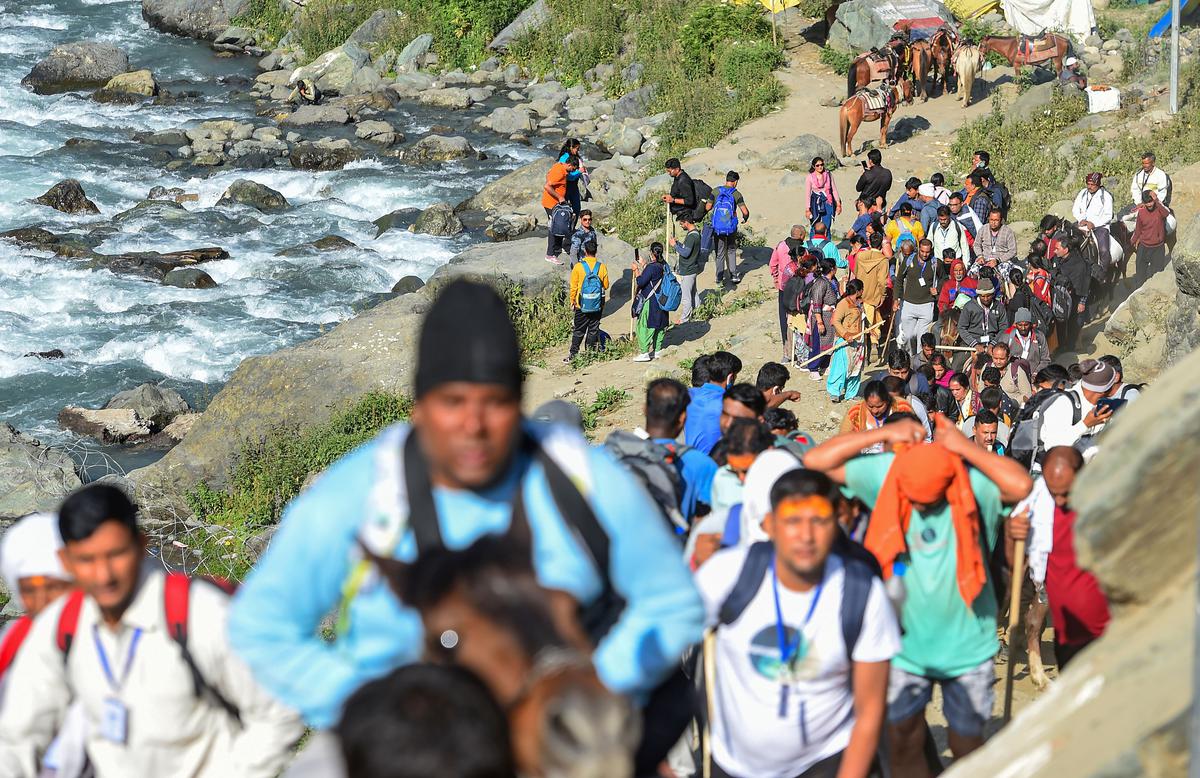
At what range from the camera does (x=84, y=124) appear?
28172 millimetres

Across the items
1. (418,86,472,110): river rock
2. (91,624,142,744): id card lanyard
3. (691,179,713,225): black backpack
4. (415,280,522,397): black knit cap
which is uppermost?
(415,280,522,397): black knit cap

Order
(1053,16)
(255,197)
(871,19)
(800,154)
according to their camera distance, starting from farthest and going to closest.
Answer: (871,19) < (1053,16) < (255,197) < (800,154)

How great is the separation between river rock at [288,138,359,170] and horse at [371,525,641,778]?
79.7ft

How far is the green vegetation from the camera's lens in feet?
41.4

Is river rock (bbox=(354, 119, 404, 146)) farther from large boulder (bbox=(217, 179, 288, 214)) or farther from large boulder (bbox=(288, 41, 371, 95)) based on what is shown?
large boulder (bbox=(217, 179, 288, 214))

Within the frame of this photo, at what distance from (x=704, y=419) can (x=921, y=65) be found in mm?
17902

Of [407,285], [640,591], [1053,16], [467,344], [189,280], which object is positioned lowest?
[407,285]

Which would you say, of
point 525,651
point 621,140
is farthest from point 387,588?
point 621,140

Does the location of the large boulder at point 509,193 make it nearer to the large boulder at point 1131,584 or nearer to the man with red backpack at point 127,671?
the man with red backpack at point 127,671

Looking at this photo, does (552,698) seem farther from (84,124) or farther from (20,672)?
(84,124)

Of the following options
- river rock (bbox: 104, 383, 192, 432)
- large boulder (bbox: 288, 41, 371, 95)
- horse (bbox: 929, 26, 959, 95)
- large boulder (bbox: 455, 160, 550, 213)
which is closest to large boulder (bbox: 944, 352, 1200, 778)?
river rock (bbox: 104, 383, 192, 432)

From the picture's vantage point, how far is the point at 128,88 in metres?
30.2

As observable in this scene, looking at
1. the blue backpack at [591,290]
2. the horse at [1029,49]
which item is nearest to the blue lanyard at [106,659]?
the blue backpack at [591,290]

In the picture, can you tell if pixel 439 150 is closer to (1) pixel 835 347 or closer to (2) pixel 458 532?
(1) pixel 835 347
